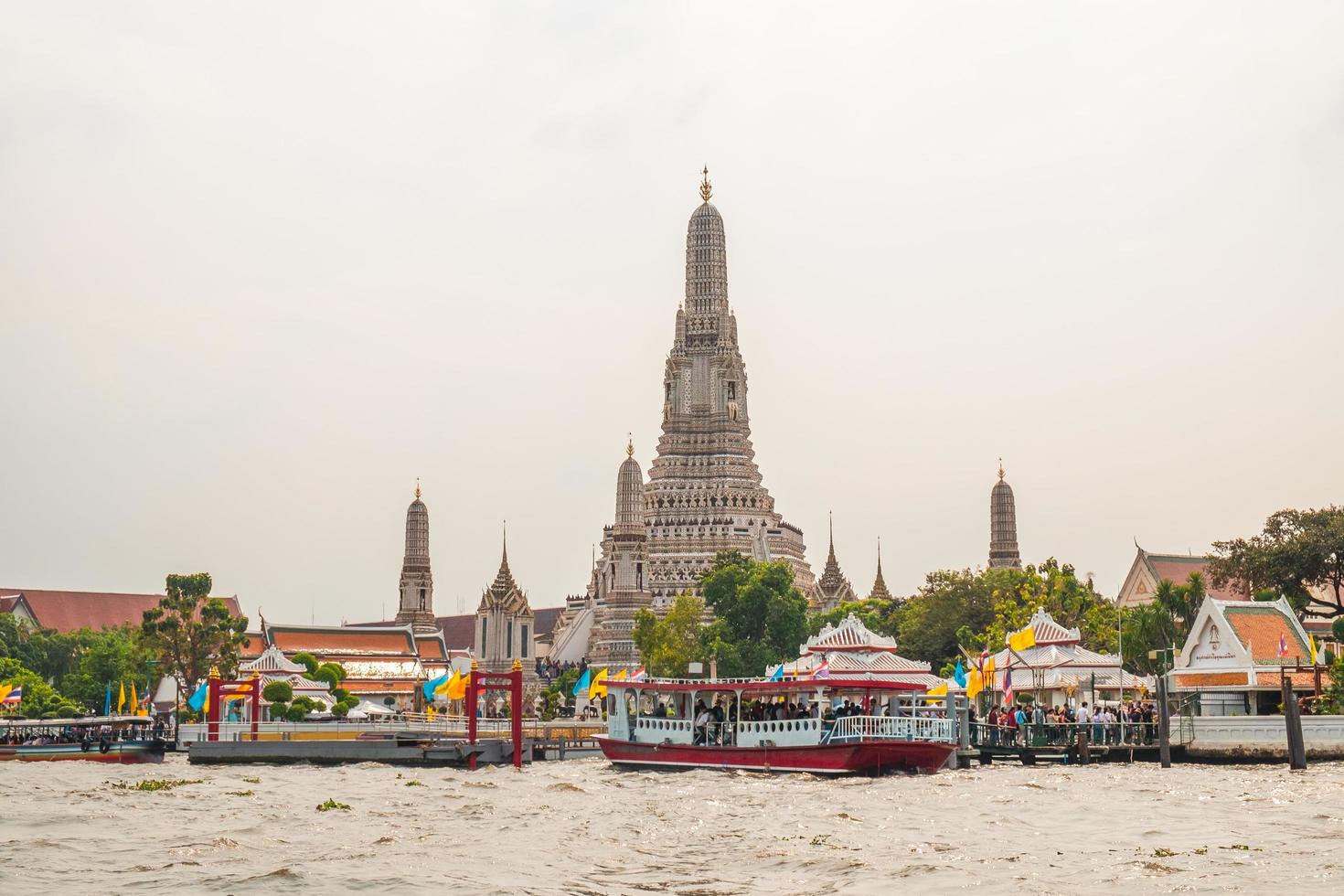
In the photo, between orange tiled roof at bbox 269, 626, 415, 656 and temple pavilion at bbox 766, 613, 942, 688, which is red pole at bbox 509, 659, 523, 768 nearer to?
temple pavilion at bbox 766, 613, 942, 688

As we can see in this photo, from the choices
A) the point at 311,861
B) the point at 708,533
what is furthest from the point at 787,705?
the point at 708,533

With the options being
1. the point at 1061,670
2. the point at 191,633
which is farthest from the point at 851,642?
the point at 191,633

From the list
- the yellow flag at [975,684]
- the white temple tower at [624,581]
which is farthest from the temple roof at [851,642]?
the white temple tower at [624,581]

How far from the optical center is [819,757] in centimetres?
4003

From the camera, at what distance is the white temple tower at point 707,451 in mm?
103312

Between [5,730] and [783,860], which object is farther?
[5,730]

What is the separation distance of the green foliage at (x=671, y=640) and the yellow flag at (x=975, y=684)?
26.8 m

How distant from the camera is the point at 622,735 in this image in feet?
149

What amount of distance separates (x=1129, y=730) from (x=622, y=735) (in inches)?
503

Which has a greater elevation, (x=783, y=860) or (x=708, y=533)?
(x=708, y=533)

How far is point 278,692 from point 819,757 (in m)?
27.3

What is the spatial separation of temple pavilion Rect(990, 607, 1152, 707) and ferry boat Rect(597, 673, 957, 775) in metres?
7.54

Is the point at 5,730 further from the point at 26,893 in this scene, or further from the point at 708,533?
the point at 708,533

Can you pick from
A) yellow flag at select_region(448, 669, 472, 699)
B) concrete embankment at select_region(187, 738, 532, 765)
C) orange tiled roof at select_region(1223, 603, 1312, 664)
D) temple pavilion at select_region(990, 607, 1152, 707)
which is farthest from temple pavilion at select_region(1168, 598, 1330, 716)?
yellow flag at select_region(448, 669, 472, 699)
